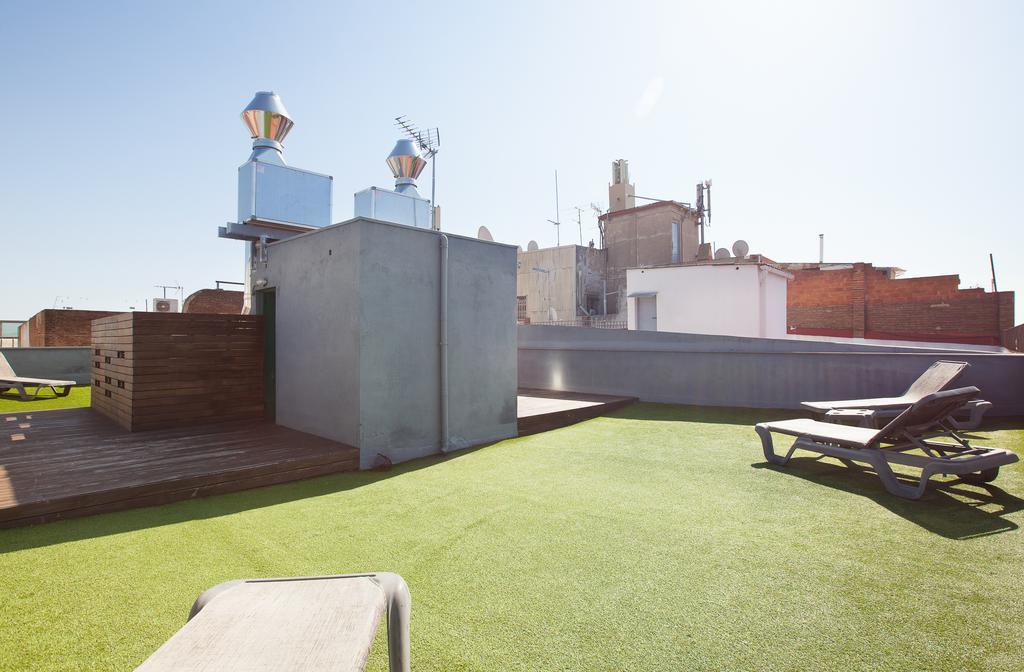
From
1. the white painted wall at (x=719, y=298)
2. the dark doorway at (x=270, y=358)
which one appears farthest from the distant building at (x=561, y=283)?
the dark doorway at (x=270, y=358)

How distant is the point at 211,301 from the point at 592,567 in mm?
21936

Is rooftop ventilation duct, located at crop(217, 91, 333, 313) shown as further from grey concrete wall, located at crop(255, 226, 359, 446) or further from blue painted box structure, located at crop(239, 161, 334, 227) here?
grey concrete wall, located at crop(255, 226, 359, 446)

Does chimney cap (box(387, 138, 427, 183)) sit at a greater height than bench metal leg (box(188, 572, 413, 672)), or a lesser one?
greater

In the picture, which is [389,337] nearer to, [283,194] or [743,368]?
[283,194]

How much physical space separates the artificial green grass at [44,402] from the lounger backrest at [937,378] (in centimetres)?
1382

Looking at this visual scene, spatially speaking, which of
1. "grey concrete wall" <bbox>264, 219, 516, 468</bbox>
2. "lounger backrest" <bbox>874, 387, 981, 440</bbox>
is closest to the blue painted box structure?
Result: "grey concrete wall" <bbox>264, 219, 516, 468</bbox>

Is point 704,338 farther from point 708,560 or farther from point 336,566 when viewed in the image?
point 336,566

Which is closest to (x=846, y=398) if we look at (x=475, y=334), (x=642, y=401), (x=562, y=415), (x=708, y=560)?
(x=642, y=401)

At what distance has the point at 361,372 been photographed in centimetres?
528

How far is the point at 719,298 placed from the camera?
17.2m

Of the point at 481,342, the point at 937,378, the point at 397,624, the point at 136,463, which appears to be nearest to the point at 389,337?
the point at 481,342

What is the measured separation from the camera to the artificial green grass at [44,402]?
8877 millimetres

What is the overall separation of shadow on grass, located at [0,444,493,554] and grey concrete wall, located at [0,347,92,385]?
1243 centimetres

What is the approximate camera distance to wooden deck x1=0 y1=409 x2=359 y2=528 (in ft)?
11.9
